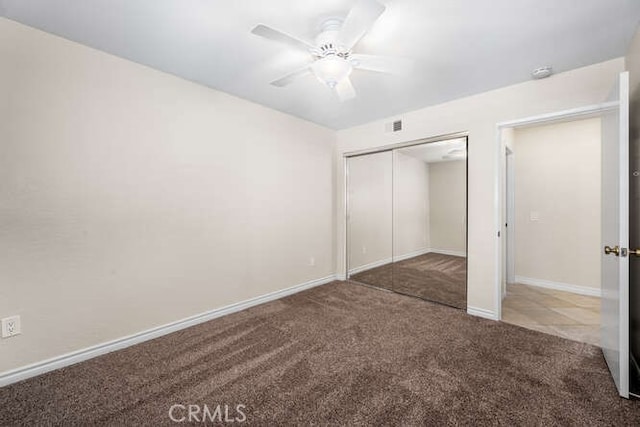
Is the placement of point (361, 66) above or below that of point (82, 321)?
above

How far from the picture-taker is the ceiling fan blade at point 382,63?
70.9 inches

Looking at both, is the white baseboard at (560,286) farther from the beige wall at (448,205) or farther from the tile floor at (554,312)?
the beige wall at (448,205)

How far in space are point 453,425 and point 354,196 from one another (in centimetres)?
307

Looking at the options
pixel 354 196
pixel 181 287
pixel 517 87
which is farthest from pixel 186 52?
pixel 517 87

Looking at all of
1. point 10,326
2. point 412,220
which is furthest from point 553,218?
point 10,326

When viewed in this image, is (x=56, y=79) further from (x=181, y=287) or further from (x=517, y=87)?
(x=517, y=87)

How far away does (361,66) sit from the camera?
1919mm

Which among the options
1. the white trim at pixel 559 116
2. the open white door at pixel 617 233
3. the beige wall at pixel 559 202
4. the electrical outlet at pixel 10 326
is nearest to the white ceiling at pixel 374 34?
the white trim at pixel 559 116

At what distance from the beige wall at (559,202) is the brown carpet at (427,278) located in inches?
62.9

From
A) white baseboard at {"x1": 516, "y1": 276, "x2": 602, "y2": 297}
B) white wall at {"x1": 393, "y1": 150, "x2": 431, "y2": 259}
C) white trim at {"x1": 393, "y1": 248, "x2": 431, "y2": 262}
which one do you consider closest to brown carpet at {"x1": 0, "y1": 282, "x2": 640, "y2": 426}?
white trim at {"x1": 393, "y1": 248, "x2": 431, "y2": 262}

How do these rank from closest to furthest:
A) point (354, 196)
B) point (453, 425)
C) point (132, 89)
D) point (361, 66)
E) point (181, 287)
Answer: point (453, 425), point (361, 66), point (132, 89), point (181, 287), point (354, 196)

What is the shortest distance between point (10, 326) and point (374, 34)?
3172mm

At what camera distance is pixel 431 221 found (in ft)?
11.4

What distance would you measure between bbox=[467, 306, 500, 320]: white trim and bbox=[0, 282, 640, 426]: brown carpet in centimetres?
12
